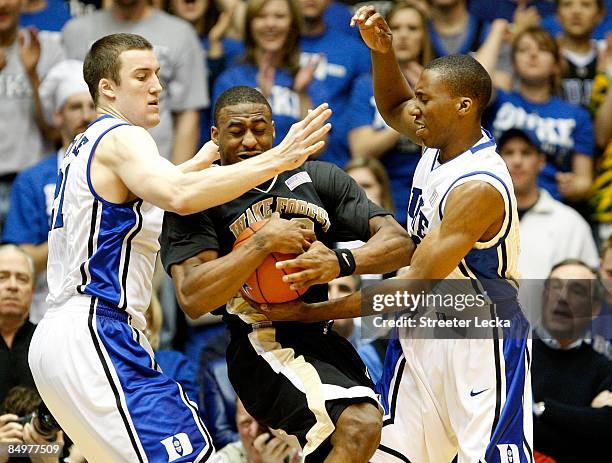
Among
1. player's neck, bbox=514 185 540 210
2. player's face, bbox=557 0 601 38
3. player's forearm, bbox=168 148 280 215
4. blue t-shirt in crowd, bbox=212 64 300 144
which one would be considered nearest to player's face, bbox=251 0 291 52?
blue t-shirt in crowd, bbox=212 64 300 144

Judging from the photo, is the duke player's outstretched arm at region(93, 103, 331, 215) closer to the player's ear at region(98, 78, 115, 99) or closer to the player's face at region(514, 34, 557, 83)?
the player's ear at region(98, 78, 115, 99)

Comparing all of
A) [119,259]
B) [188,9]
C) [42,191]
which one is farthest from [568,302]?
[188,9]

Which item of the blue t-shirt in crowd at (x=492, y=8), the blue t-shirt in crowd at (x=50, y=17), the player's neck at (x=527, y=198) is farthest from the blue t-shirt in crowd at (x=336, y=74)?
the blue t-shirt in crowd at (x=50, y=17)

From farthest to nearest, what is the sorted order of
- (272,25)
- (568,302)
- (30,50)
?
1. (272,25)
2. (30,50)
3. (568,302)

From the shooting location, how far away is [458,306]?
19.8 feet

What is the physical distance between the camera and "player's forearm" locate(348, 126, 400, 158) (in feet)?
30.6

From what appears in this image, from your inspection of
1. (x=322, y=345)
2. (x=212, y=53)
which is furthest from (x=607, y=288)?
(x=212, y=53)

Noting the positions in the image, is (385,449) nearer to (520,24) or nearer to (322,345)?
Answer: (322,345)

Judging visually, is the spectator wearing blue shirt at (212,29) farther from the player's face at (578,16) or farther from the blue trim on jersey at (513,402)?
the blue trim on jersey at (513,402)

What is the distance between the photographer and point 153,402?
5301mm

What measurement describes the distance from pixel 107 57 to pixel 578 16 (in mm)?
5714

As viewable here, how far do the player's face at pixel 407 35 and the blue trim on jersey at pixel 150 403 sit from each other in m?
4.70

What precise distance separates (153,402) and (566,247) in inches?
186

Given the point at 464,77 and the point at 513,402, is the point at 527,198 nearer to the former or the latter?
the point at 464,77
